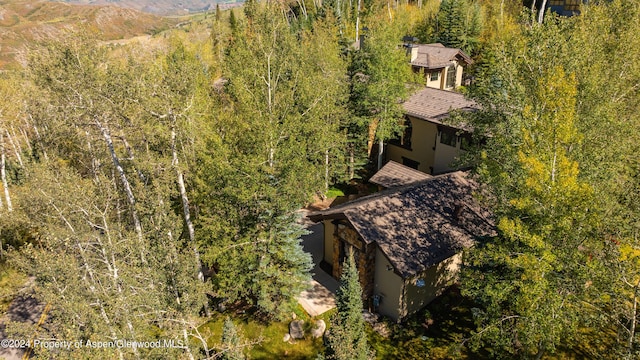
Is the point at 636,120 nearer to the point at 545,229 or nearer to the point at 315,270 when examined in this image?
the point at 545,229

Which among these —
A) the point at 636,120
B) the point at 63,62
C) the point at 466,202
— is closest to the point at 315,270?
the point at 466,202

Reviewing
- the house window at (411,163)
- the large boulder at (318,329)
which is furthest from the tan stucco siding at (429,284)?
the house window at (411,163)

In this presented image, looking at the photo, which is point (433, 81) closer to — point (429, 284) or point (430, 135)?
point (430, 135)

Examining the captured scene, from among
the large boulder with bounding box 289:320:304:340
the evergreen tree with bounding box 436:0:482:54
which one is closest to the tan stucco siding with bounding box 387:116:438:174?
the large boulder with bounding box 289:320:304:340

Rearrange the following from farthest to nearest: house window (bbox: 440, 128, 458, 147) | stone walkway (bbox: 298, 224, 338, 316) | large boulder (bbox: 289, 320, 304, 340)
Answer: house window (bbox: 440, 128, 458, 147) → stone walkway (bbox: 298, 224, 338, 316) → large boulder (bbox: 289, 320, 304, 340)

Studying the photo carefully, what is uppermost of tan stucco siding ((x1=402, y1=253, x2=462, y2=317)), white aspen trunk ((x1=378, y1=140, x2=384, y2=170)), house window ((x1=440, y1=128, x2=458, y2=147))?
house window ((x1=440, y1=128, x2=458, y2=147))

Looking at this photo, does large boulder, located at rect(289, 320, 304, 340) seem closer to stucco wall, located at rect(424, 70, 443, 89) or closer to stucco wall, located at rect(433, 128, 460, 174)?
stucco wall, located at rect(433, 128, 460, 174)

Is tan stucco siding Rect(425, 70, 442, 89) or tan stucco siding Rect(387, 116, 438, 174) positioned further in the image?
tan stucco siding Rect(425, 70, 442, 89)

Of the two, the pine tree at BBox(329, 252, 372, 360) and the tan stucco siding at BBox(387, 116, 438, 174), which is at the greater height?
the tan stucco siding at BBox(387, 116, 438, 174)
